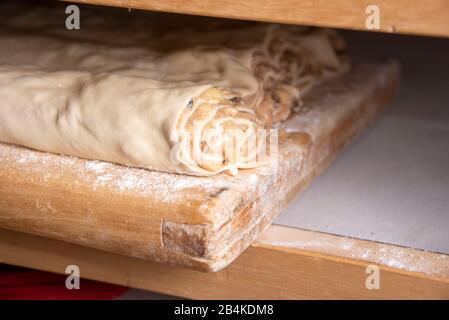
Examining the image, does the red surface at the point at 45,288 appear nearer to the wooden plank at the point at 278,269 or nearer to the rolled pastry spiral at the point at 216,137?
the wooden plank at the point at 278,269

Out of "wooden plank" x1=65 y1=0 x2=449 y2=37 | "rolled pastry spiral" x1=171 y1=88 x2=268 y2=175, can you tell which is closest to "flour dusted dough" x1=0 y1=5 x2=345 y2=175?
"rolled pastry spiral" x1=171 y1=88 x2=268 y2=175

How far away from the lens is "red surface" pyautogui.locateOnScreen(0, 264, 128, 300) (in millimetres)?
1354

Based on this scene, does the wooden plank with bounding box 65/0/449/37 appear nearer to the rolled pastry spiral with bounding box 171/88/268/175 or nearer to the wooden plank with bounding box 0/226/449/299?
the rolled pastry spiral with bounding box 171/88/268/175

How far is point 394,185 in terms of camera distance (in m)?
1.34

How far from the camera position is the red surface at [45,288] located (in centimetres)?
135

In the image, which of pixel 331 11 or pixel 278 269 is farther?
pixel 278 269

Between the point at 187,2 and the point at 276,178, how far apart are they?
12.4 inches

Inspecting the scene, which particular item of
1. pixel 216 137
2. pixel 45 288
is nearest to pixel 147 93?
pixel 216 137

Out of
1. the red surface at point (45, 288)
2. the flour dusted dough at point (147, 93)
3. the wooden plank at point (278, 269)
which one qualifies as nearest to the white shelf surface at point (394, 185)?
the wooden plank at point (278, 269)

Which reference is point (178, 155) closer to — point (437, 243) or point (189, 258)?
point (189, 258)

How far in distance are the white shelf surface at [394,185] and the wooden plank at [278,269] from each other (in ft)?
0.17

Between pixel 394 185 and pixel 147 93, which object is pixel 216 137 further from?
pixel 394 185

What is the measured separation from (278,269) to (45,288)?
48cm

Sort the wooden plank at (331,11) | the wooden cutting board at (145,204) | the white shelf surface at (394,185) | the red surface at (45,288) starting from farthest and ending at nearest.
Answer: the red surface at (45,288)
the white shelf surface at (394,185)
the wooden cutting board at (145,204)
the wooden plank at (331,11)
